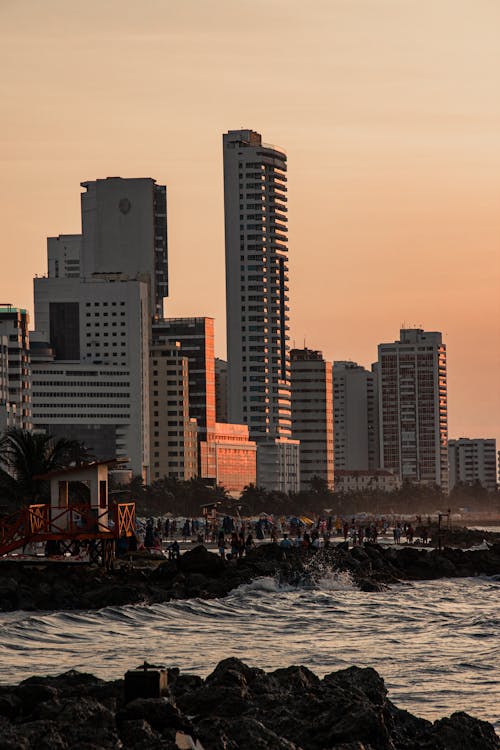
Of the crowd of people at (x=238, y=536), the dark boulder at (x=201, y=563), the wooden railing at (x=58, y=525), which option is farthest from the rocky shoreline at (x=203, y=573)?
the crowd of people at (x=238, y=536)

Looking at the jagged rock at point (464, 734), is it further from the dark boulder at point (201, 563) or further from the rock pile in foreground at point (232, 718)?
the dark boulder at point (201, 563)

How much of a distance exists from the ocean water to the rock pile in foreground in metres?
4.35

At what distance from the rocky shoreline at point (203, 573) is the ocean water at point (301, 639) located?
1268 millimetres

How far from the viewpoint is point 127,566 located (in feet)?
216

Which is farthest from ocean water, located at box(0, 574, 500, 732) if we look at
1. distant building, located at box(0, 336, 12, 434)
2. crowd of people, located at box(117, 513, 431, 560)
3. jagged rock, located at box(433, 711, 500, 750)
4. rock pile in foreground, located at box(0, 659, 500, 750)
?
distant building, located at box(0, 336, 12, 434)

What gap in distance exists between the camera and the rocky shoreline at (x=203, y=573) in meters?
55.6

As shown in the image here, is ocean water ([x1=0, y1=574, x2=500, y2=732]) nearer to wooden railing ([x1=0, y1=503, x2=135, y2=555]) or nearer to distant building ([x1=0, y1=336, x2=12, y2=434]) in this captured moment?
wooden railing ([x1=0, y1=503, x2=135, y2=555])

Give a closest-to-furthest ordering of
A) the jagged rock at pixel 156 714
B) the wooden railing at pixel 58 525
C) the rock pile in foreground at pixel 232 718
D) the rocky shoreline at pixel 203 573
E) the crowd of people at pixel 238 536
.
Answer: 1. the rock pile in foreground at pixel 232 718
2. the jagged rock at pixel 156 714
3. the rocky shoreline at pixel 203 573
4. the wooden railing at pixel 58 525
5. the crowd of people at pixel 238 536

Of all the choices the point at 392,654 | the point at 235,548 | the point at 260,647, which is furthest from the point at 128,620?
the point at 235,548

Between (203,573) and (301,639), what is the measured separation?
20.3 m

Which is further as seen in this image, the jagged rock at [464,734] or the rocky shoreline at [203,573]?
the rocky shoreline at [203,573]

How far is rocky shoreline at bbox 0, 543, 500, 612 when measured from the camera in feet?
182

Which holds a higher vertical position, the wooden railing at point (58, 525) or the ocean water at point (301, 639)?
the wooden railing at point (58, 525)

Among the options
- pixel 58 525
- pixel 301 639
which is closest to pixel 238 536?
pixel 58 525
